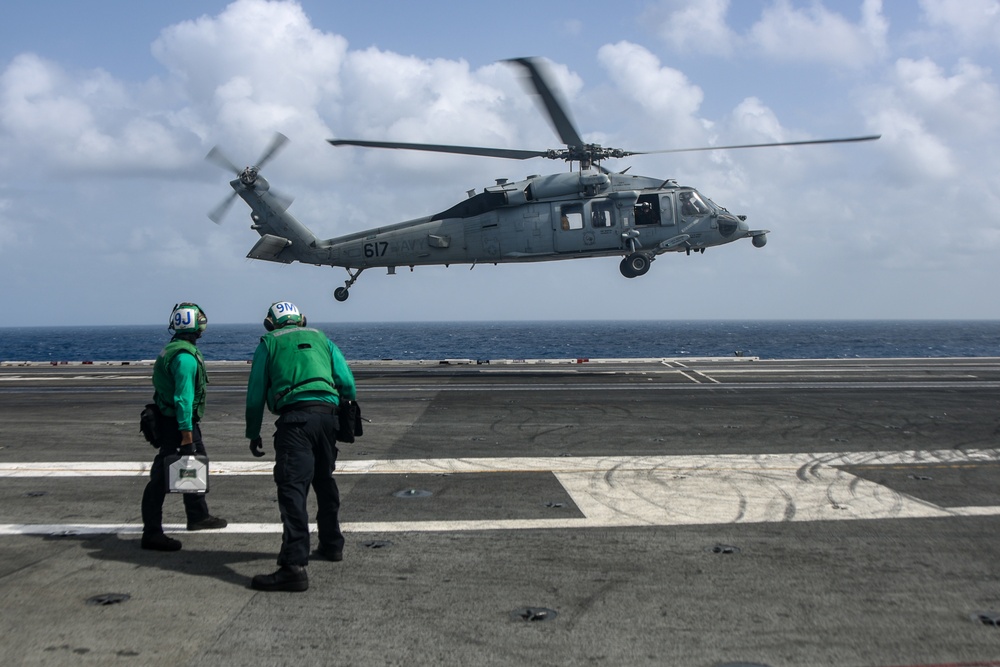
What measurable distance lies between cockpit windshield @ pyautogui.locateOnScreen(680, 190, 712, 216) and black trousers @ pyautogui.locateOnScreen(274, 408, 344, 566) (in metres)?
17.8

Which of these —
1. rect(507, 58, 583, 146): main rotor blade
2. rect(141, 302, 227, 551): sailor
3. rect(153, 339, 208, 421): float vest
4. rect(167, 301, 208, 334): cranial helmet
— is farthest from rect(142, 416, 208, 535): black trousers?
rect(507, 58, 583, 146): main rotor blade

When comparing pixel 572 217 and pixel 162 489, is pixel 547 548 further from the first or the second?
pixel 572 217

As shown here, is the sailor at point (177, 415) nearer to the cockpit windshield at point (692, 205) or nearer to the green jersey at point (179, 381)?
the green jersey at point (179, 381)

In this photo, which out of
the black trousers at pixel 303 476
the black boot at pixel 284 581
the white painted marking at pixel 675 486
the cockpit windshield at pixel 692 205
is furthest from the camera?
the cockpit windshield at pixel 692 205

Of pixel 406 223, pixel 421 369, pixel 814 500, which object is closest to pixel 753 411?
pixel 814 500

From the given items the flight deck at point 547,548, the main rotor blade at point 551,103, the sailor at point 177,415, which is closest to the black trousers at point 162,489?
the sailor at point 177,415

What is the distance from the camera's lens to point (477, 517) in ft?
23.6

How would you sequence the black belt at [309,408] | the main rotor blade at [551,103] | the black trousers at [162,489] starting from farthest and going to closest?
the main rotor blade at [551,103]
the black trousers at [162,489]
the black belt at [309,408]

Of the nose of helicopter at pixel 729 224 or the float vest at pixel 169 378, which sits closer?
the float vest at pixel 169 378

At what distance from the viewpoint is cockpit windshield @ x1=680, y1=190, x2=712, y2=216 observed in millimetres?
22156

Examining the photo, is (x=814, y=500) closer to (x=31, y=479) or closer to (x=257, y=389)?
(x=257, y=389)

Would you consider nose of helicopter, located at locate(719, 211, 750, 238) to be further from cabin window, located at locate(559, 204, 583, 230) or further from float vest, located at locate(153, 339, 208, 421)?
float vest, located at locate(153, 339, 208, 421)

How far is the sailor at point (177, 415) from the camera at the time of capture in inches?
250

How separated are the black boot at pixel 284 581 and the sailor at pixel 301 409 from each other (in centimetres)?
34
